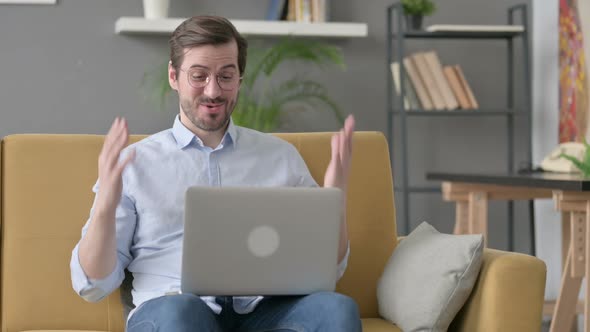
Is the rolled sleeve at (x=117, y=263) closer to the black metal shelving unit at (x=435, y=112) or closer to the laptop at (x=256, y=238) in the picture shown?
the laptop at (x=256, y=238)

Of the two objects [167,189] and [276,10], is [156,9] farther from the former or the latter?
[167,189]

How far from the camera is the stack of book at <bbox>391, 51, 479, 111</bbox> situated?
4.65m

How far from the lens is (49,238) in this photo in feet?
7.79

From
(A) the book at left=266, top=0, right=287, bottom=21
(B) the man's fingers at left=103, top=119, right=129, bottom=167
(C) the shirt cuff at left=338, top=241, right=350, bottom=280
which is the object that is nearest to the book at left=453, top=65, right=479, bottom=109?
(A) the book at left=266, top=0, right=287, bottom=21

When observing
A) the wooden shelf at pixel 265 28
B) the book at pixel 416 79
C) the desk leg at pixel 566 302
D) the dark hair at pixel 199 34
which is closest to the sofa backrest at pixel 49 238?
the dark hair at pixel 199 34

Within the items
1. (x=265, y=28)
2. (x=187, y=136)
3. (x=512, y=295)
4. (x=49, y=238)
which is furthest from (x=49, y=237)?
(x=265, y=28)

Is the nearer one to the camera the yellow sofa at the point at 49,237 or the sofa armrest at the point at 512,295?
the sofa armrest at the point at 512,295

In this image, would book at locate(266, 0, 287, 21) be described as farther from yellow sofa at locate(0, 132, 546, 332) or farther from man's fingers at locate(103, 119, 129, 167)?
man's fingers at locate(103, 119, 129, 167)

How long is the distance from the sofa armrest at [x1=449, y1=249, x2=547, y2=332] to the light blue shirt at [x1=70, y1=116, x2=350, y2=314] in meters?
0.36

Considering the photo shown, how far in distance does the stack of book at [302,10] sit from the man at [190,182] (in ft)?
7.46

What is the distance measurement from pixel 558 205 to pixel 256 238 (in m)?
1.61

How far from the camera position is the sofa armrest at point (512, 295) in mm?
2121

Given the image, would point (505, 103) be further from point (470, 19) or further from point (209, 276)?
point (209, 276)

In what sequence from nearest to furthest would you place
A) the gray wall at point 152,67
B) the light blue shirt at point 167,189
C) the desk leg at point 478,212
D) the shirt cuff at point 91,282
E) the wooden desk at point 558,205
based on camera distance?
the shirt cuff at point 91,282
the light blue shirt at point 167,189
the wooden desk at point 558,205
the desk leg at point 478,212
the gray wall at point 152,67
